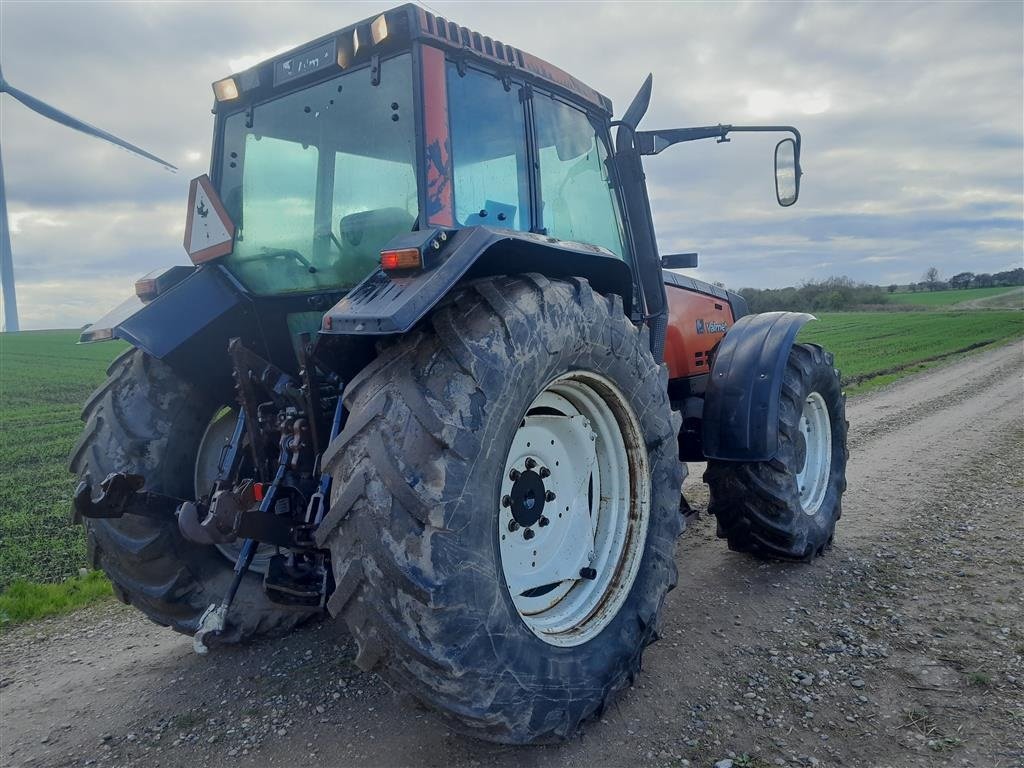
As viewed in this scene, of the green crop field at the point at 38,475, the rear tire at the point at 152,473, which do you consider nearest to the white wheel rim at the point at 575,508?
the rear tire at the point at 152,473

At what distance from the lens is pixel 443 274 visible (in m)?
2.32

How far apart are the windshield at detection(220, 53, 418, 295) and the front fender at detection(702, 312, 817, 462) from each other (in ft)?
6.79

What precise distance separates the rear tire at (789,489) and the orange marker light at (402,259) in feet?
8.21

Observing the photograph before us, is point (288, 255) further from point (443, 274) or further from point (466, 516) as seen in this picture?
point (466, 516)

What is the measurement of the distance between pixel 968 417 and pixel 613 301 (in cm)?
823

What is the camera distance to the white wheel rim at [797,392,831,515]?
4777 mm

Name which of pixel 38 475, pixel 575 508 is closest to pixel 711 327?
pixel 575 508

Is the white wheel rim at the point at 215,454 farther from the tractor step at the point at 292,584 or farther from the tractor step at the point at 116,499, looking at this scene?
the tractor step at the point at 292,584

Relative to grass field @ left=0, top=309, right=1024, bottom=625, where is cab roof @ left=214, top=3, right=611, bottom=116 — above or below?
above

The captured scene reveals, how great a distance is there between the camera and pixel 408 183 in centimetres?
291

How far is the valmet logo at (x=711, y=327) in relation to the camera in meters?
4.90

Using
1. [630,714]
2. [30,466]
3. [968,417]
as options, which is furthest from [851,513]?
[30,466]

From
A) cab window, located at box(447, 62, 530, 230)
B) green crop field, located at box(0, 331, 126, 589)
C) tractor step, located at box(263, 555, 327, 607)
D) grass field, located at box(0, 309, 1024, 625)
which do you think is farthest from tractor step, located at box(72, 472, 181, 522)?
green crop field, located at box(0, 331, 126, 589)

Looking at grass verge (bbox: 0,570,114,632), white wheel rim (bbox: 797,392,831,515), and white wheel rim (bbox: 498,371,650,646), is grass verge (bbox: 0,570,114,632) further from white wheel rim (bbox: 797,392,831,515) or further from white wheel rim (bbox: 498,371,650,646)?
white wheel rim (bbox: 797,392,831,515)
